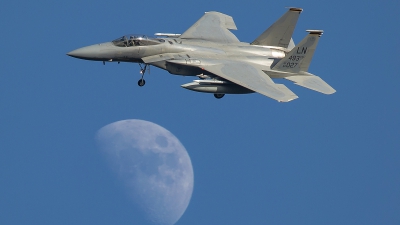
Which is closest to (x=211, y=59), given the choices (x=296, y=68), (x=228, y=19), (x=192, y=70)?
(x=192, y=70)

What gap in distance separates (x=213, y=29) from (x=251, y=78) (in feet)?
24.0

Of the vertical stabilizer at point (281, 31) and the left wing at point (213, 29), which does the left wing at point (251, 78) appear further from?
the left wing at point (213, 29)

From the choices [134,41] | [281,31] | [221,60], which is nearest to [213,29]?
[281,31]

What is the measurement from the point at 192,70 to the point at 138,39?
3040mm

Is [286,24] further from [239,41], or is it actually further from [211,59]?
Answer: [211,59]

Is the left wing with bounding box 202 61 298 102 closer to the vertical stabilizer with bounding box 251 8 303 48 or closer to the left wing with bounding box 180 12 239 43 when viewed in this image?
the vertical stabilizer with bounding box 251 8 303 48

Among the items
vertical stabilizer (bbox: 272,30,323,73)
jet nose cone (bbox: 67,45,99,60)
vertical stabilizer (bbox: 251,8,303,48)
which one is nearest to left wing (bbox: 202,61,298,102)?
vertical stabilizer (bbox: 272,30,323,73)

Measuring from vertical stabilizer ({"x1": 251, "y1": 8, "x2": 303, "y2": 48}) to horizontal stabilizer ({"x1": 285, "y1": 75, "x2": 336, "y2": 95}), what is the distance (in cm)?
329

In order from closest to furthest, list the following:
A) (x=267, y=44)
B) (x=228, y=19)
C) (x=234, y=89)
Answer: (x=234, y=89), (x=267, y=44), (x=228, y=19)

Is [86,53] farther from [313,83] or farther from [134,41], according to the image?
[313,83]

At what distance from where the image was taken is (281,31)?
2031 inches

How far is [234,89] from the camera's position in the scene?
155 feet

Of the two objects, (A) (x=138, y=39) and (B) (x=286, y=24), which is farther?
(B) (x=286, y=24)

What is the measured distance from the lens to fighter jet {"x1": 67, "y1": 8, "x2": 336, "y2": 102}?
152 ft
